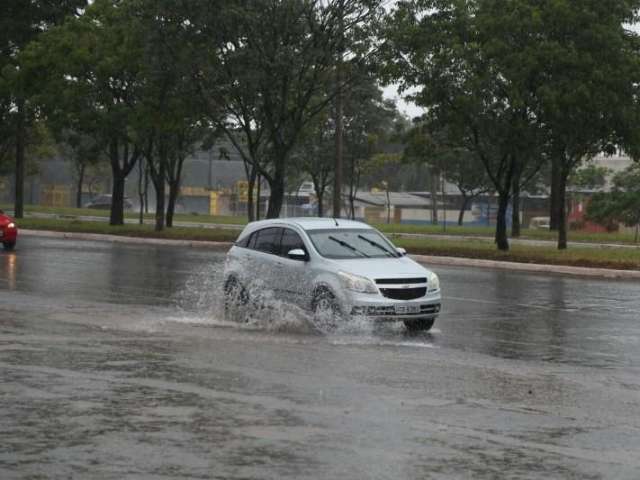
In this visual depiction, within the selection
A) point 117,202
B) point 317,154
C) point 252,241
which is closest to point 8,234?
point 252,241

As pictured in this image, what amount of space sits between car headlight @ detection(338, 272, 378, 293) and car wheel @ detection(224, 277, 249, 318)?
242cm

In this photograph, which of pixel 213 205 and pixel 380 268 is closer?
pixel 380 268

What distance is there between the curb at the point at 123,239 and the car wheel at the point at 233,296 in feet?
77.4

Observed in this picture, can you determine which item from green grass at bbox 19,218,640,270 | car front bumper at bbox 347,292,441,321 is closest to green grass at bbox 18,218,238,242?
green grass at bbox 19,218,640,270

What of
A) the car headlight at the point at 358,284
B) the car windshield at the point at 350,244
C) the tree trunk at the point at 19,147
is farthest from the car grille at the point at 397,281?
the tree trunk at the point at 19,147

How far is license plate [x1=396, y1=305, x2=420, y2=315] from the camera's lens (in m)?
16.2

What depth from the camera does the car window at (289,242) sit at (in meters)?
18.0

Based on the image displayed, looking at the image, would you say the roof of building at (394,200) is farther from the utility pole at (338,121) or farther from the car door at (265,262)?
the car door at (265,262)

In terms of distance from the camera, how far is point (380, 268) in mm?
16688

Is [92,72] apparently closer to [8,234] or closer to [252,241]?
[8,234]

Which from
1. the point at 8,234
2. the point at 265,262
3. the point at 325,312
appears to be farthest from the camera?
the point at 8,234

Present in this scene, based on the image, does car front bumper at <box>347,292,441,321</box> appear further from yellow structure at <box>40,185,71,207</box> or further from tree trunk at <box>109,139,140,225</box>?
yellow structure at <box>40,185,71,207</box>

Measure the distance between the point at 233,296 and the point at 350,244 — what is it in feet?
6.68

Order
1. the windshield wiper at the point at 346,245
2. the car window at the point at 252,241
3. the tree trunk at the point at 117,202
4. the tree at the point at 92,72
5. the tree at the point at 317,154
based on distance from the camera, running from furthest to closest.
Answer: the tree at the point at 317,154 < the tree trunk at the point at 117,202 < the tree at the point at 92,72 < the car window at the point at 252,241 < the windshield wiper at the point at 346,245
